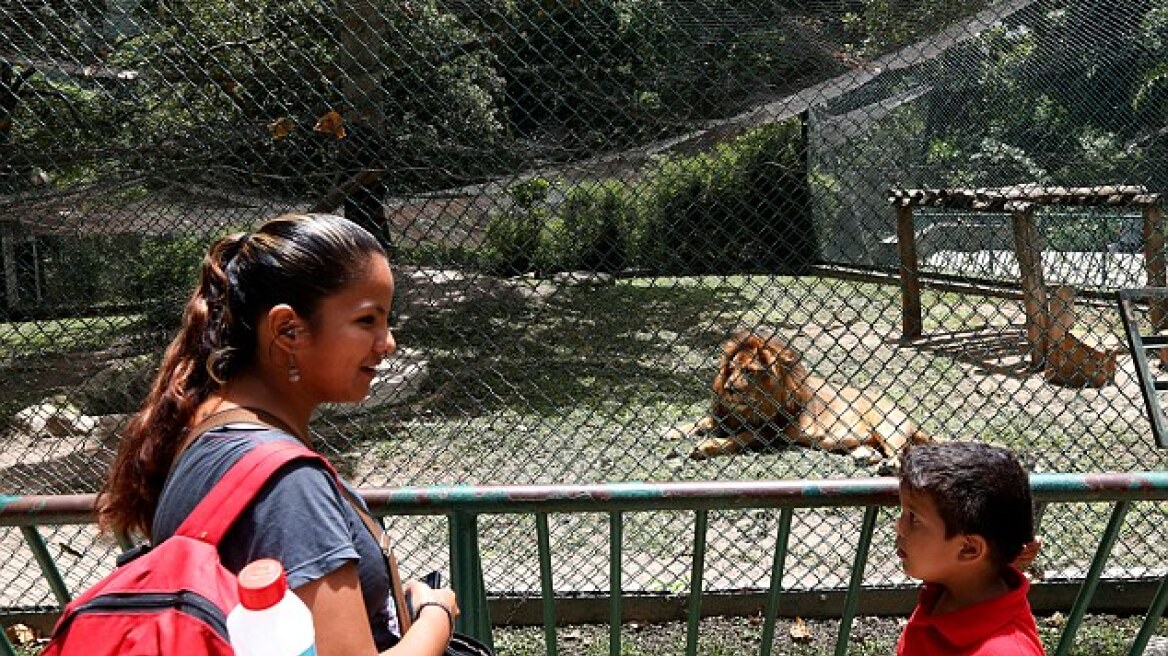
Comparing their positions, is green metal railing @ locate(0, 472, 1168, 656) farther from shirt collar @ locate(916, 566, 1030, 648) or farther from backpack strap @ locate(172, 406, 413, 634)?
backpack strap @ locate(172, 406, 413, 634)

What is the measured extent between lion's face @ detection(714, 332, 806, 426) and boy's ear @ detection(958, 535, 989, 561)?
440 cm

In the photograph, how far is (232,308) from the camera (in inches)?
58.8

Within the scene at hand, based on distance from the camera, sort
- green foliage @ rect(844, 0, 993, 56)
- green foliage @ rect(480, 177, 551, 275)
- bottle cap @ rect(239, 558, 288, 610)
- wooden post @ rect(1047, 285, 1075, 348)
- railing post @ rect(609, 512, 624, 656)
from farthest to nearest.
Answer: wooden post @ rect(1047, 285, 1075, 348), green foliage @ rect(480, 177, 551, 275), green foliage @ rect(844, 0, 993, 56), railing post @ rect(609, 512, 624, 656), bottle cap @ rect(239, 558, 288, 610)

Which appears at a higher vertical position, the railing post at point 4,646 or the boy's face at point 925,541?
the boy's face at point 925,541

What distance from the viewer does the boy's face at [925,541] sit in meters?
2.03

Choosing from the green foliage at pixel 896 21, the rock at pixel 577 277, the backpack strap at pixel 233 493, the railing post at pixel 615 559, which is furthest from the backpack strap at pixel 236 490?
the rock at pixel 577 277

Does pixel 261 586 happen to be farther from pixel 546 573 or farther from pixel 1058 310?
pixel 1058 310

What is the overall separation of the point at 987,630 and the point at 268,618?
136 centimetres

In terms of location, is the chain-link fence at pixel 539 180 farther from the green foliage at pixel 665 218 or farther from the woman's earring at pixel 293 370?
the woman's earring at pixel 293 370

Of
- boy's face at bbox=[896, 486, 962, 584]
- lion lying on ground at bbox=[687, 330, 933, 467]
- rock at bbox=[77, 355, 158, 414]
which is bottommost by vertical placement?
rock at bbox=[77, 355, 158, 414]

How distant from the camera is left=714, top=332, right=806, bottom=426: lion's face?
21.6 ft

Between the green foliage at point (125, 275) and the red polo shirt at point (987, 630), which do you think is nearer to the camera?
the red polo shirt at point (987, 630)

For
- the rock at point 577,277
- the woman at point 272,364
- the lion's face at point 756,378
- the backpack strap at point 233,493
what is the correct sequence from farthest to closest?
the lion's face at point 756,378 < the rock at point 577,277 < the woman at point 272,364 < the backpack strap at point 233,493

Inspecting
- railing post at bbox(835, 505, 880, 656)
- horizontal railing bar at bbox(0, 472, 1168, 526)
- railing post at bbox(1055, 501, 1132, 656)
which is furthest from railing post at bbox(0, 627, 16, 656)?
railing post at bbox(1055, 501, 1132, 656)
